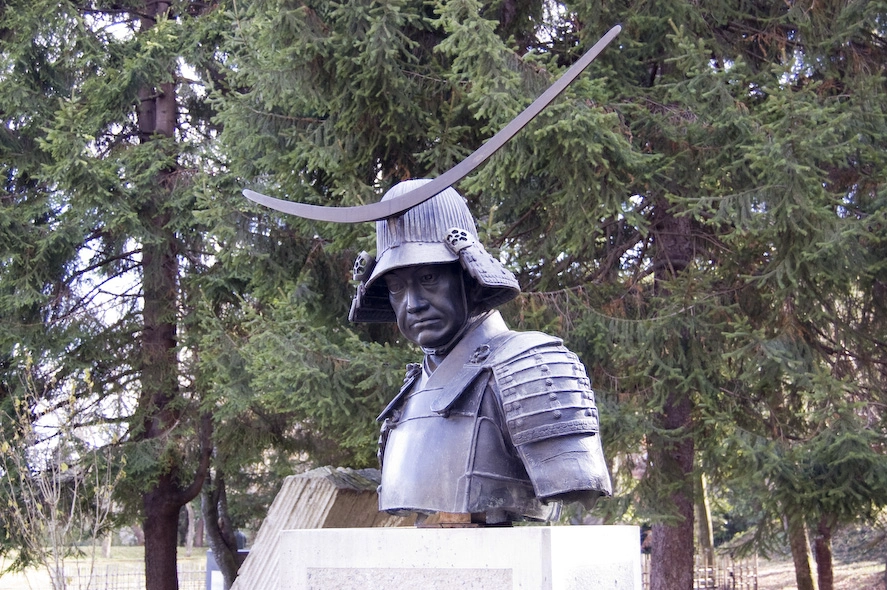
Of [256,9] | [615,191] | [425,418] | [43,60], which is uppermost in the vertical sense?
[43,60]

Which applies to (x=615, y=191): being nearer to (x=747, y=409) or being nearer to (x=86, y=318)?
(x=747, y=409)

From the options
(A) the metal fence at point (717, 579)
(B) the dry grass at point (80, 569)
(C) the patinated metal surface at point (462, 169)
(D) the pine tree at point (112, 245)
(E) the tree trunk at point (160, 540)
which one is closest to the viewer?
(C) the patinated metal surface at point (462, 169)

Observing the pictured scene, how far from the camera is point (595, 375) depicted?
26.2 ft

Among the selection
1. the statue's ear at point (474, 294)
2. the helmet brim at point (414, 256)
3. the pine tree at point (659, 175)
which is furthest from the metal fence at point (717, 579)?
the helmet brim at point (414, 256)

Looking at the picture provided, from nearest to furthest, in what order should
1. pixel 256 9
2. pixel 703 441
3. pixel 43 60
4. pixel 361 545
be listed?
pixel 361 545, pixel 703 441, pixel 256 9, pixel 43 60

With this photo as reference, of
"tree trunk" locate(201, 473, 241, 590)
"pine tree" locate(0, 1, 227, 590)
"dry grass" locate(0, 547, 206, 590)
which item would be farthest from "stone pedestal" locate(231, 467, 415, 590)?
"dry grass" locate(0, 547, 206, 590)

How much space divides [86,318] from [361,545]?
9009mm

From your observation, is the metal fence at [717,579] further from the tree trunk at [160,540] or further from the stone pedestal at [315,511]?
the stone pedestal at [315,511]

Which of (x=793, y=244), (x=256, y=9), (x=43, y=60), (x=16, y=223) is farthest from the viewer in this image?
(x=43, y=60)

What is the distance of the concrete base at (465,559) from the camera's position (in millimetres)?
3025

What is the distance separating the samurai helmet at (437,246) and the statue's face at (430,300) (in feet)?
0.22

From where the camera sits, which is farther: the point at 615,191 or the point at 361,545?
the point at 615,191

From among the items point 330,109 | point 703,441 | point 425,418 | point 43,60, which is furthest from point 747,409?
point 43,60

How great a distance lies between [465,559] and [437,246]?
108 cm
